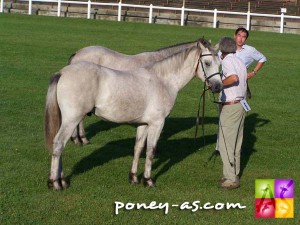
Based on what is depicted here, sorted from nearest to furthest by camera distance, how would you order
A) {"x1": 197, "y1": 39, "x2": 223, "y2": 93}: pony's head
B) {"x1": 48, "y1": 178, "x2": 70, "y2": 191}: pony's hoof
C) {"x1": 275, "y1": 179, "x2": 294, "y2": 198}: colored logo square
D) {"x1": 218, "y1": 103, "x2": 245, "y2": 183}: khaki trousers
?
{"x1": 275, "y1": 179, "x2": 294, "y2": 198}: colored logo square < {"x1": 48, "y1": 178, "x2": 70, "y2": 191}: pony's hoof < {"x1": 197, "y1": 39, "x2": 223, "y2": 93}: pony's head < {"x1": 218, "y1": 103, "x2": 245, "y2": 183}: khaki trousers

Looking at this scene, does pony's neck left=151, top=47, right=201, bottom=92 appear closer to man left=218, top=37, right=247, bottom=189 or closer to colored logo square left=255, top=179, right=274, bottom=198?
man left=218, top=37, right=247, bottom=189

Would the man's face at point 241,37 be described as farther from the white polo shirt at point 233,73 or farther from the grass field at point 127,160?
the grass field at point 127,160

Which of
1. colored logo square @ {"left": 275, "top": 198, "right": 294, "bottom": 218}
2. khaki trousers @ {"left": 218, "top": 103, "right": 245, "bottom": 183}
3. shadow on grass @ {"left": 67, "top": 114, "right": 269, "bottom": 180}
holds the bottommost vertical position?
colored logo square @ {"left": 275, "top": 198, "right": 294, "bottom": 218}

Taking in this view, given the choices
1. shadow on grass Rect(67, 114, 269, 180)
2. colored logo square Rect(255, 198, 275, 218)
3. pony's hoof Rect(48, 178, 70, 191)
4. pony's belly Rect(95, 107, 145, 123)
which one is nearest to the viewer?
colored logo square Rect(255, 198, 275, 218)

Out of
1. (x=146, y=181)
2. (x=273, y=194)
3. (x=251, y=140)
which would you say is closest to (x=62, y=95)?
(x=146, y=181)

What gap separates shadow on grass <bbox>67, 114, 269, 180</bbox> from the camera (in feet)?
39.0

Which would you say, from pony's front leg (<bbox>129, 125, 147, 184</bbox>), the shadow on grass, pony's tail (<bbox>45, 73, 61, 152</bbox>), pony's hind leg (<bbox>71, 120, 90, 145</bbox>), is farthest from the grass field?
pony's tail (<bbox>45, 73, 61, 152</bbox>)

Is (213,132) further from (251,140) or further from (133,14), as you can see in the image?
(133,14)

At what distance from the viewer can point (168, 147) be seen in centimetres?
1355

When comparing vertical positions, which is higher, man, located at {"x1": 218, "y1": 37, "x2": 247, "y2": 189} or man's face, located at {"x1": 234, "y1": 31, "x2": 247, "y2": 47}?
man's face, located at {"x1": 234, "y1": 31, "x2": 247, "y2": 47}

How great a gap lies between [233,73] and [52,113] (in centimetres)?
263

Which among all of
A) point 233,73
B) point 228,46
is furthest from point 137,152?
point 228,46

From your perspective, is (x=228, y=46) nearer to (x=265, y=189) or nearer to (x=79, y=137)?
(x=265, y=189)

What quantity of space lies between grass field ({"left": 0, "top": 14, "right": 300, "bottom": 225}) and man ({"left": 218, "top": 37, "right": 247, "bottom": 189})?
A: 33 cm
